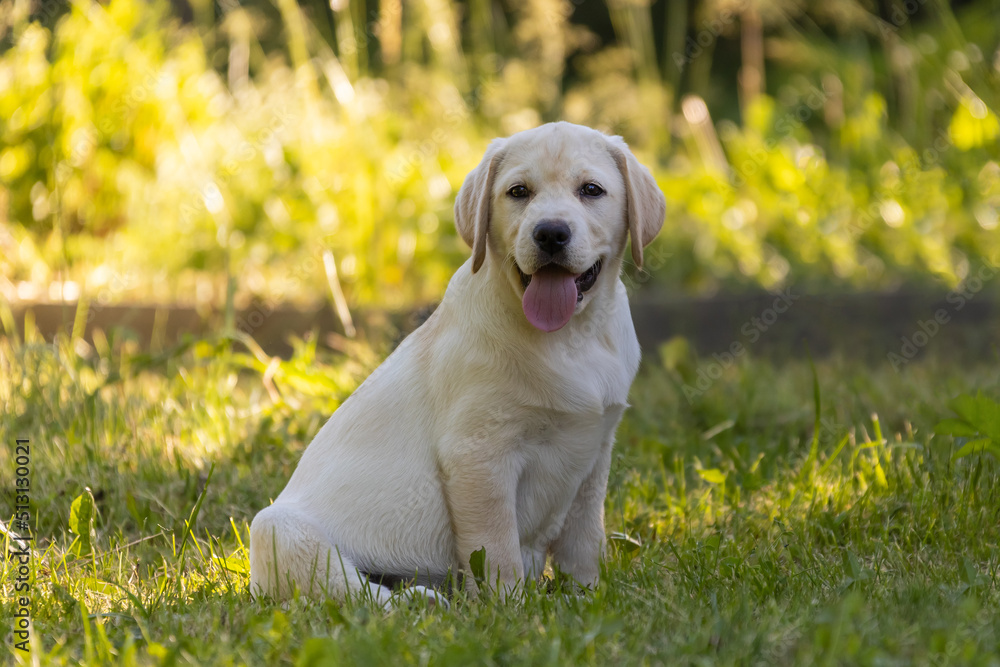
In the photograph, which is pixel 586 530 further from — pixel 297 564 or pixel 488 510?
pixel 297 564

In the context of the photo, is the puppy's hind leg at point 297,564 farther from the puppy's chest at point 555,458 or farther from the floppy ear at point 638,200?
the floppy ear at point 638,200

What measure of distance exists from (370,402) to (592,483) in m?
0.65

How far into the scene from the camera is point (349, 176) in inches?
217

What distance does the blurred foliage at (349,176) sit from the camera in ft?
17.8

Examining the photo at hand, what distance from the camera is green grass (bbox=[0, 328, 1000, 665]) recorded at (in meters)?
1.92

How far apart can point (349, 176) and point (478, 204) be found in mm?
3147

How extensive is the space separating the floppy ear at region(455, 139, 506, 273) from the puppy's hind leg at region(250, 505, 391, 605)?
0.81m

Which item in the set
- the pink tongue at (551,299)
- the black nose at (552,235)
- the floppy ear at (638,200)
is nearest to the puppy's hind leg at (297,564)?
the pink tongue at (551,299)

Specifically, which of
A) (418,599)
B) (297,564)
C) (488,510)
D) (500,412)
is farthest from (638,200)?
(297,564)

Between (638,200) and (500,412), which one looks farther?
(638,200)

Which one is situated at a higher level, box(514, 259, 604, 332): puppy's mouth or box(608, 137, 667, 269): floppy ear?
box(608, 137, 667, 269): floppy ear

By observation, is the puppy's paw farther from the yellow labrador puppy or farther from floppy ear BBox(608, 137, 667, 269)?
floppy ear BBox(608, 137, 667, 269)

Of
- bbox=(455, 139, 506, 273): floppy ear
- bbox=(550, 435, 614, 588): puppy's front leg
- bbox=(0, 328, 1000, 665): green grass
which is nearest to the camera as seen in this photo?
bbox=(0, 328, 1000, 665): green grass

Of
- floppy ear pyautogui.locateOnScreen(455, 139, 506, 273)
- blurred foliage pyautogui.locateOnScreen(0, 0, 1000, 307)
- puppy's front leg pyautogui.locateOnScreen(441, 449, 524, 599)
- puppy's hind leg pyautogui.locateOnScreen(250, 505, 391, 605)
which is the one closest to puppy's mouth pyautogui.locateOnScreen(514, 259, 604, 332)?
floppy ear pyautogui.locateOnScreen(455, 139, 506, 273)
